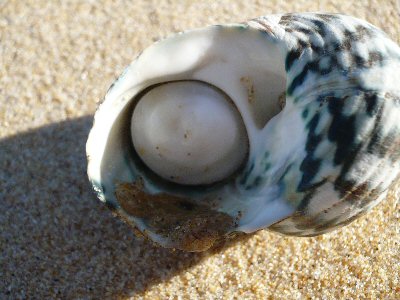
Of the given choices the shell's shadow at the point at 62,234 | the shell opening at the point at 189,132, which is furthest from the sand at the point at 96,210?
the shell opening at the point at 189,132

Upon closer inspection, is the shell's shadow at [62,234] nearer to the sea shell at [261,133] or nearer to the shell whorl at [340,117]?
the sea shell at [261,133]

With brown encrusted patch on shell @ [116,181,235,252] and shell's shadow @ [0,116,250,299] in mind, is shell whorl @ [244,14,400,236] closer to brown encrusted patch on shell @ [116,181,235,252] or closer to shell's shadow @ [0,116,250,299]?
brown encrusted patch on shell @ [116,181,235,252]

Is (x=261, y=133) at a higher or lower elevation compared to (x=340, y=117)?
lower

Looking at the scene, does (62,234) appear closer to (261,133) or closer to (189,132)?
(189,132)

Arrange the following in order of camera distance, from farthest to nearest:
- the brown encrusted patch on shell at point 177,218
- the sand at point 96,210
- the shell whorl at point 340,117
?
the sand at point 96,210, the brown encrusted patch on shell at point 177,218, the shell whorl at point 340,117

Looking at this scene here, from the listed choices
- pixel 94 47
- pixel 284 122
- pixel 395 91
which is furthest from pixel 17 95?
pixel 395 91

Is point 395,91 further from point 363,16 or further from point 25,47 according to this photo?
point 25,47

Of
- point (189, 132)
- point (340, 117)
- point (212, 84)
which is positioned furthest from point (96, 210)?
point (340, 117)
